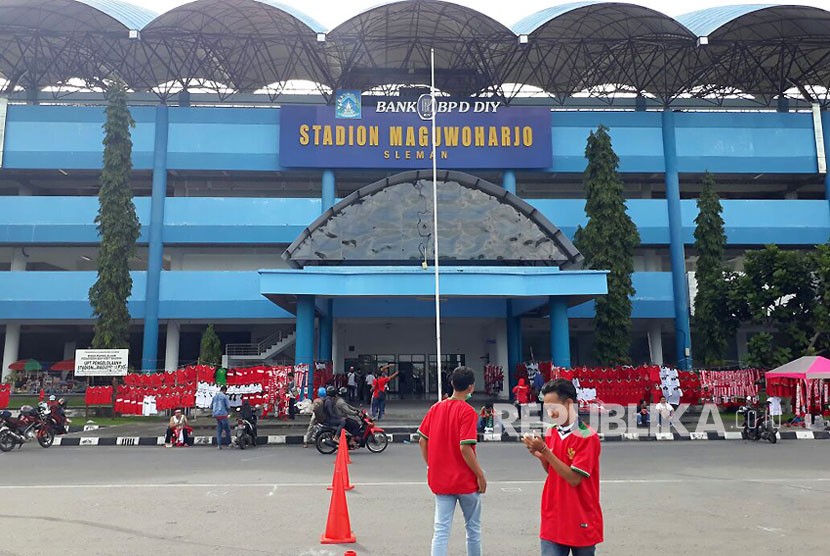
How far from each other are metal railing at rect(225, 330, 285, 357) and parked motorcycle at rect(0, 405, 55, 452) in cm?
1759

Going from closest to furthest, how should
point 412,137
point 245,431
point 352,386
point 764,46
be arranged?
1. point 245,431
2. point 352,386
3. point 764,46
4. point 412,137

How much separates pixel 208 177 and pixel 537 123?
59.1 feet

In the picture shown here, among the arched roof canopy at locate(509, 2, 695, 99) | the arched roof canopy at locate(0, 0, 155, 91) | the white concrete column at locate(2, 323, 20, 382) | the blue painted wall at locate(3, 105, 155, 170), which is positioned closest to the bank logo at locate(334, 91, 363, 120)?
the arched roof canopy at locate(509, 2, 695, 99)

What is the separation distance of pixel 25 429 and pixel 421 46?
25832 millimetres

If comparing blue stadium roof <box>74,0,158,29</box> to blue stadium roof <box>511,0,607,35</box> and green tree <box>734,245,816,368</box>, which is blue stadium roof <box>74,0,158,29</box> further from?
green tree <box>734,245,816,368</box>

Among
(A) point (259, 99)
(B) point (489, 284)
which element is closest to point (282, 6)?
(A) point (259, 99)

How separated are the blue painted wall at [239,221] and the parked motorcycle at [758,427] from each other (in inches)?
672

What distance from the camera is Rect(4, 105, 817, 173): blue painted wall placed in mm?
33531

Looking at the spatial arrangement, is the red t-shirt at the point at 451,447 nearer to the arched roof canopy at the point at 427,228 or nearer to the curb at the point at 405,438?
the curb at the point at 405,438

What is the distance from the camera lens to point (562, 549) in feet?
13.2

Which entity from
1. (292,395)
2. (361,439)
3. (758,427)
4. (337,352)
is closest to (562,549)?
(361,439)

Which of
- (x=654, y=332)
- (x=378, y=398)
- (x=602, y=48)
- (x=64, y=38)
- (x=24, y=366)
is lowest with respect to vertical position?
(x=378, y=398)

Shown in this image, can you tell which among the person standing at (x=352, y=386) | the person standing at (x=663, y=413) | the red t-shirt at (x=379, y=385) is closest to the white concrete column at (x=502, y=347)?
the person standing at (x=352, y=386)

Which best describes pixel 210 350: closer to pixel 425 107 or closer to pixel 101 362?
pixel 101 362
